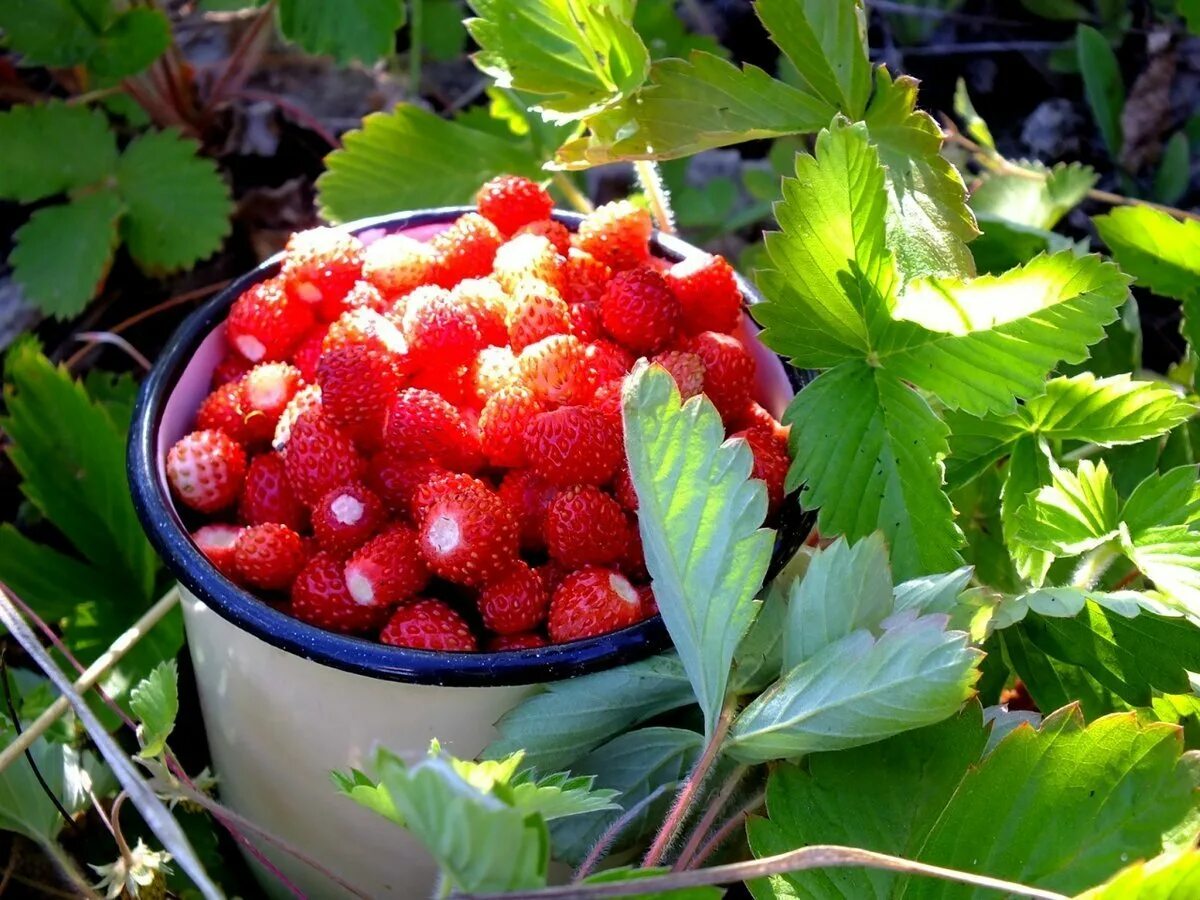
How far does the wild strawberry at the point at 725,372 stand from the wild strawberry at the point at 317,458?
0.91 ft

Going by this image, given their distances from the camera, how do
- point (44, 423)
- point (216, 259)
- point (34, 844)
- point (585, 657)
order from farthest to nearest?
point (216, 259) < point (44, 423) < point (34, 844) < point (585, 657)

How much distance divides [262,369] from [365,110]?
1043 millimetres

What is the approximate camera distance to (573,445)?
0.83 metres

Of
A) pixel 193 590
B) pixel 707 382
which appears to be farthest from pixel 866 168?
pixel 193 590

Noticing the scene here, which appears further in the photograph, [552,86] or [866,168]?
[552,86]

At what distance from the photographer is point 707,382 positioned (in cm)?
92

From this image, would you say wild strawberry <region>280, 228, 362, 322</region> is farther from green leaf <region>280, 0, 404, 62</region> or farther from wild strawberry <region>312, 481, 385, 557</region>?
green leaf <region>280, 0, 404, 62</region>

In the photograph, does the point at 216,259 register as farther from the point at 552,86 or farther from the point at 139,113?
the point at 552,86

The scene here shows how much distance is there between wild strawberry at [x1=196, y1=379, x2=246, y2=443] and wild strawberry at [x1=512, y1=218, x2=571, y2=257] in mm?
282

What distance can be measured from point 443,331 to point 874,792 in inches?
17.8

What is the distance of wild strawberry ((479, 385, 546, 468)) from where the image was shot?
2.81 feet

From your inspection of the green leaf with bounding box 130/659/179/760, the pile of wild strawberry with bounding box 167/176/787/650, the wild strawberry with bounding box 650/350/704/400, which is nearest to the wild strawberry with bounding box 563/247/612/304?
the pile of wild strawberry with bounding box 167/176/787/650

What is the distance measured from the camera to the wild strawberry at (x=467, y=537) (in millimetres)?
797

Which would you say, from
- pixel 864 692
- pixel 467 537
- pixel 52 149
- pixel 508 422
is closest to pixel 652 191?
pixel 508 422
